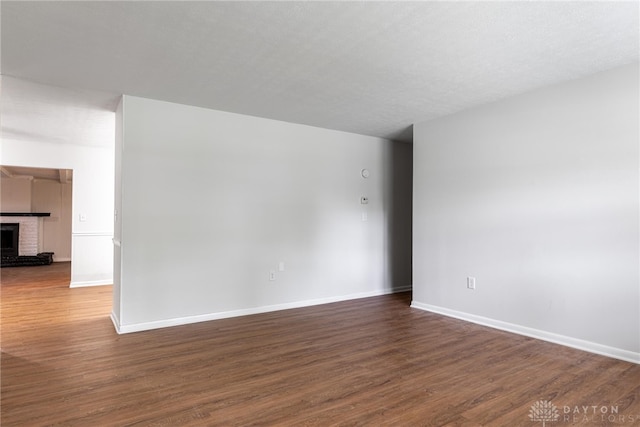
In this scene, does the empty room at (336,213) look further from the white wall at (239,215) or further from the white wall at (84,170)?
the white wall at (84,170)

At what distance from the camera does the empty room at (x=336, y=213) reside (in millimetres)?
2199

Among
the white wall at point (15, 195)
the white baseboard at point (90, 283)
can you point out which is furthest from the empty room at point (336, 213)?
the white wall at point (15, 195)

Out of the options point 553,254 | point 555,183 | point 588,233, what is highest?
point 555,183

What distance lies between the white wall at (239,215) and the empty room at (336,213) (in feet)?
0.08

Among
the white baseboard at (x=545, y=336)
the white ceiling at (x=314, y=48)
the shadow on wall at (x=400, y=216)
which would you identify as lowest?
the white baseboard at (x=545, y=336)

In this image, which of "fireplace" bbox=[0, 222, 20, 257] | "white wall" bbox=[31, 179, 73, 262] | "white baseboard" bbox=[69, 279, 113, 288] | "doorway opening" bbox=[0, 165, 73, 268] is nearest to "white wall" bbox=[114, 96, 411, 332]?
"white baseboard" bbox=[69, 279, 113, 288]

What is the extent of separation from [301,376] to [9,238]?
9582 millimetres

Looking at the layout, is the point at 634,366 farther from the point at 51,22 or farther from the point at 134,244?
the point at 51,22

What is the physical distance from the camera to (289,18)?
87.1 inches

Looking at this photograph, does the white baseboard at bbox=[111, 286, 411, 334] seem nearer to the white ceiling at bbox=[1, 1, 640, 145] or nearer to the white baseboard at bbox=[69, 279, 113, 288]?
the white ceiling at bbox=[1, 1, 640, 145]

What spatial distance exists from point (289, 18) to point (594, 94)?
2.66 meters

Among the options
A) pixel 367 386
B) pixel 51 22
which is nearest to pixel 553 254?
pixel 367 386

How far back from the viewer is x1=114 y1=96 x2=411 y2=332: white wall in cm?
368

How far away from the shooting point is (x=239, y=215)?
4242mm
